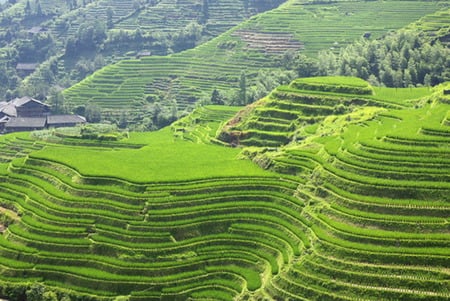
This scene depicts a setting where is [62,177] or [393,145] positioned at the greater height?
[393,145]

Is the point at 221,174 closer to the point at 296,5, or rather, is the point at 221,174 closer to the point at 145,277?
the point at 145,277

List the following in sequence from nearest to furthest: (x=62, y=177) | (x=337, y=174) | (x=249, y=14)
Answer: (x=337, y=174)
(x=62, y=177)
(x=249, y=14)

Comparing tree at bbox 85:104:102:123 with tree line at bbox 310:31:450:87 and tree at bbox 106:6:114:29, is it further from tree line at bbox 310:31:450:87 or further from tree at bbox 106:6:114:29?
tree at bbox 106:6:114:29

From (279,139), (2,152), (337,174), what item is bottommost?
(2,152)

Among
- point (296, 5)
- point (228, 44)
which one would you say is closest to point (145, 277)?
point (228, 44)

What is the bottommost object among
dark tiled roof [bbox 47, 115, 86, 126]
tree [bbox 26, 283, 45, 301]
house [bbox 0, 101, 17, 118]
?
house [bbox 0, 101, 17, 118]

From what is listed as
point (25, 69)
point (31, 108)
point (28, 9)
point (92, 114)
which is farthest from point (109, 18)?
point (92, 114)

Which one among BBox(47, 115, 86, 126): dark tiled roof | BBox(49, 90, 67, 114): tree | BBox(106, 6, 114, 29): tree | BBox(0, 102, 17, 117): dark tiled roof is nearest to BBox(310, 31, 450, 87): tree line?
BBox(47, 115, 86, 126): dark tiled roof
